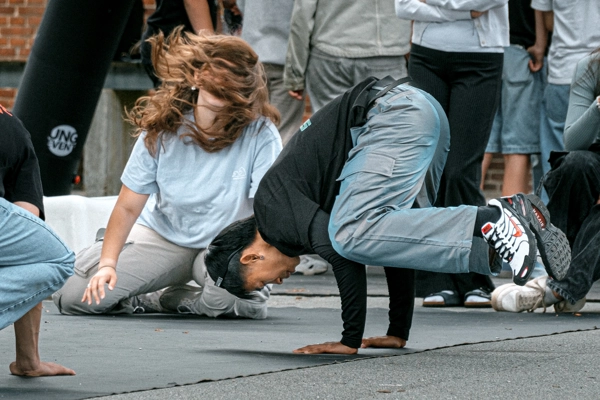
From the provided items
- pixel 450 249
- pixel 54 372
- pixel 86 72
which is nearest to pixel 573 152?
pixel 450 249

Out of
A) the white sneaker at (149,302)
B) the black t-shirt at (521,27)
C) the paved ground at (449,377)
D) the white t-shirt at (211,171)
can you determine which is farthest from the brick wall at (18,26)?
the paved ground at (449,377)

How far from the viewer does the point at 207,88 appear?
14.7 feet

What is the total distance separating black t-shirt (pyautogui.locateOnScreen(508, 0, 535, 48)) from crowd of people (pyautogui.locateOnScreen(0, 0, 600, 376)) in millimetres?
10

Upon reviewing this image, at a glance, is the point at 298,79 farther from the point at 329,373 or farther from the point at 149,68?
the point at 329,373

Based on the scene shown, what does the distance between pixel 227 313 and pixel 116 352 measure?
3.85 feet

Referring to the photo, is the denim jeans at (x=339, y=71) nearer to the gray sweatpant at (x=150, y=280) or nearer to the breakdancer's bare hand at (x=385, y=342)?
the gray sweatpant at (x=150, y=280)

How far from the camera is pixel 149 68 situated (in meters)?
6.77

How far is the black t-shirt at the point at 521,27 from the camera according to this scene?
6746 mm

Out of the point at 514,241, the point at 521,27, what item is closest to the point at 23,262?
the point at 514,241

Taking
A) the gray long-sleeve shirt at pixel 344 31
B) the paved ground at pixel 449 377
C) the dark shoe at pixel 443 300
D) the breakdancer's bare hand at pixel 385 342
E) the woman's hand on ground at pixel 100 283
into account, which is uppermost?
the gray long-sleeve shirt at pixel 344 31

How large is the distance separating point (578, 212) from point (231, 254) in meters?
1.80

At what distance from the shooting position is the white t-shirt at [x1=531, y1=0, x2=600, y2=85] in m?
6.32

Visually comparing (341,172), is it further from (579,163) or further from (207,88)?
(579,163)

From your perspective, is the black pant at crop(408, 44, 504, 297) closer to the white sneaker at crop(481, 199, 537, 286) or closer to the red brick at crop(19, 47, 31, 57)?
the white sneaker at crop(481, 199, 537, 286)
